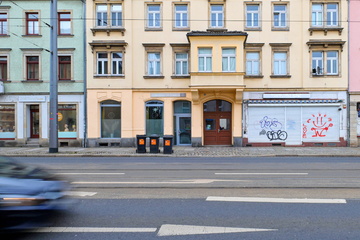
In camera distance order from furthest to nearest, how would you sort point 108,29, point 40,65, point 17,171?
point 40,65 → point 108,29 → point 17,171

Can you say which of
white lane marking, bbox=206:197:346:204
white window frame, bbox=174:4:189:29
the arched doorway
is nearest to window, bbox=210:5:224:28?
white window frame, bbox=174:4:189:29

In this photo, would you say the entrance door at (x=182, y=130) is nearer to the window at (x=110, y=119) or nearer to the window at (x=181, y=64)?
the window at (x=181, y=64)

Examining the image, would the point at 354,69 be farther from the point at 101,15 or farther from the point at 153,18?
the point at 101,15

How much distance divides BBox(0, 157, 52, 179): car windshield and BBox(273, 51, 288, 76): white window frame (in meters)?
19.1

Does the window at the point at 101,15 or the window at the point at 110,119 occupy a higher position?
the window at the point at 101,15

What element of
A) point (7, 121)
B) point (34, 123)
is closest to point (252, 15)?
point (34, 123)

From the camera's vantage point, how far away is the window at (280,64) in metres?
21.9

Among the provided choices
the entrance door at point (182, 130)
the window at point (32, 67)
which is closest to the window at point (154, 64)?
the entrance door at point (182, 130)

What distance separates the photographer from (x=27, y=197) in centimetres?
441

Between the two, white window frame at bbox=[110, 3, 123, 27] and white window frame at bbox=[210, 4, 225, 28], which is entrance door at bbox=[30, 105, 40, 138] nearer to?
white window frame at bbox=[110, 3, 123, 27]

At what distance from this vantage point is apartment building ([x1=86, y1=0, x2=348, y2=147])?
21.6 meters

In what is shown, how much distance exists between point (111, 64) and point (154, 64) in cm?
281

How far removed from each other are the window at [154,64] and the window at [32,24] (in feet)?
25.5

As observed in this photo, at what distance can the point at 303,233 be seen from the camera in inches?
187
